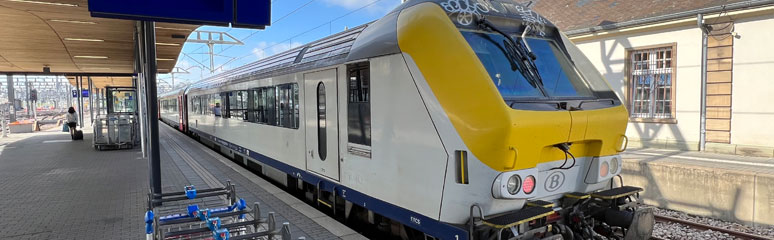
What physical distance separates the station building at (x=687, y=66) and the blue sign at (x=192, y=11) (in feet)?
36.0

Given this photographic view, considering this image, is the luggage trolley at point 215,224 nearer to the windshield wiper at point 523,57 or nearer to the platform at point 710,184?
the windshield wiper at point 523,57

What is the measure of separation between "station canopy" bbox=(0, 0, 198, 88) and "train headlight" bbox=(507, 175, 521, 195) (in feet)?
24.4

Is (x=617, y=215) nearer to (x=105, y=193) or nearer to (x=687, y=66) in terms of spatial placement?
(x=105, y=193)

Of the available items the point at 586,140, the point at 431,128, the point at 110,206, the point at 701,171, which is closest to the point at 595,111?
the point at 586,140

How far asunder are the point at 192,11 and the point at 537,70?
4008 millimetres

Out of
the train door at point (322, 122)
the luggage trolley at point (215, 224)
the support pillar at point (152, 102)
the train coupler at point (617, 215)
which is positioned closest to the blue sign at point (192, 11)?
the train door at point (322, 122)

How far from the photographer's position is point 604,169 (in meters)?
4.43

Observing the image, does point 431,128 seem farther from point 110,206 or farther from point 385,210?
point 110,206

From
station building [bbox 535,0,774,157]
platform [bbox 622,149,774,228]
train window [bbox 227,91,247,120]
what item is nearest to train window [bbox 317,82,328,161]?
train window [bbox 227,91,247,120]

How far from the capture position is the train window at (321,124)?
5855mm

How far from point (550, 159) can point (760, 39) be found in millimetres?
9999

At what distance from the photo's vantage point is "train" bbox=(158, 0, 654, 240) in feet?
11.9

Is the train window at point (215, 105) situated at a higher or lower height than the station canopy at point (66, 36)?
lower

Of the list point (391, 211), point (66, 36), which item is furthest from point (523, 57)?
→ point (66, 36)
